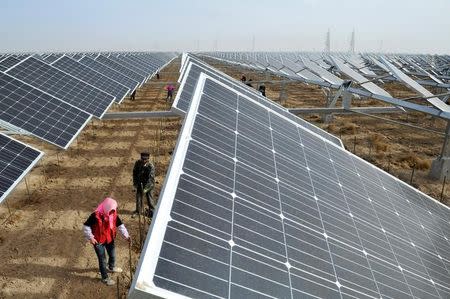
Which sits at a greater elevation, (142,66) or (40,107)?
(142,66)

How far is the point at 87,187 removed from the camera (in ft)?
47.1

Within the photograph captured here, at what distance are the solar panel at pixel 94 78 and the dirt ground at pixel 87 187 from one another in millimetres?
2309

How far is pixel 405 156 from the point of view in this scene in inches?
775

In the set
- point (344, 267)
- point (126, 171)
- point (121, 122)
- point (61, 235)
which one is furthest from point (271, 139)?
point (121, 122)

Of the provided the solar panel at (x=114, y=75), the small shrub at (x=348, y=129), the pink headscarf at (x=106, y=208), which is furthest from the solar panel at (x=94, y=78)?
the small shrub at (x=348, y=129)

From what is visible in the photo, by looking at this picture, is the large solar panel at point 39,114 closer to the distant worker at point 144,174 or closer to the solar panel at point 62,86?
the solar panel at point 62,86

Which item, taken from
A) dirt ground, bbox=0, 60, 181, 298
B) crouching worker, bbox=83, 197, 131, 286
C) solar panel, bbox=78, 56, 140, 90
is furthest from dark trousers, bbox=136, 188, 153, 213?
solar panel, bbox=78, 56, 140, 90

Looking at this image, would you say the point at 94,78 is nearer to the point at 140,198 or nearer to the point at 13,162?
the point at 140,198

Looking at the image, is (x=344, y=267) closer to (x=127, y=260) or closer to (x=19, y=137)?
(x=127, y=260)

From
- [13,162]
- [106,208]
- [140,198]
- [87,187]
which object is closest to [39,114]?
[87,187]

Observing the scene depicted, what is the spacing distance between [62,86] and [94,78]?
5.22 meters

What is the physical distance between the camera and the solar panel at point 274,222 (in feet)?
9.94

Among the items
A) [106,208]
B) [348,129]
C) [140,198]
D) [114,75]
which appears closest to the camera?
[106,208]

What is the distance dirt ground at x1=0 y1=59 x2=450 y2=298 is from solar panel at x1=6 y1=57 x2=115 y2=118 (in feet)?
8.22
